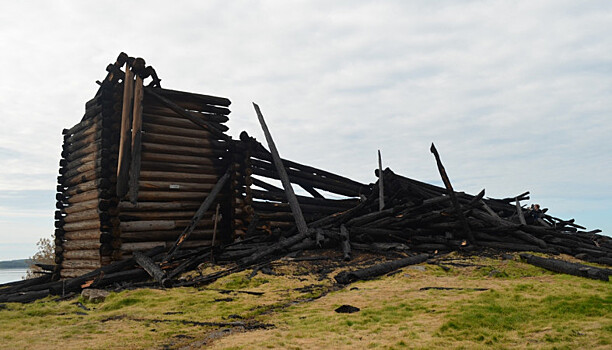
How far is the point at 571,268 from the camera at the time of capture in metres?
9.07

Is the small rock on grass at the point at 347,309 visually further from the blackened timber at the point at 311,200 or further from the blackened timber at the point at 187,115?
the blackened timber at the point at 187,115

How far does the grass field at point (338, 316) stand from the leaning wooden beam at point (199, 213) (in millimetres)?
2998

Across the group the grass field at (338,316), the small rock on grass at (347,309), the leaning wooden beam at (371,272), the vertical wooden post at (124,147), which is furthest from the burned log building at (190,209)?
the small rock on grass at (347,309)

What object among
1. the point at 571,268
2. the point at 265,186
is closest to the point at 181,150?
the point at 265,186

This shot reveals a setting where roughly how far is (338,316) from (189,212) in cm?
841

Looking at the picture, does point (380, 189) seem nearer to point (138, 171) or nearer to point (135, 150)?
point (138, 171)

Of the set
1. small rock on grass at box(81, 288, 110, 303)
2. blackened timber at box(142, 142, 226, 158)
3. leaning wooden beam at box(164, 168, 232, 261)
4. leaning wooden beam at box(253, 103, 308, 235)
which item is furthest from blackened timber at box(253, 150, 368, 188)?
small rock on grass at box(81, 288, 110, 303)

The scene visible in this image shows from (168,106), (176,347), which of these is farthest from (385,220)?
(176,347)

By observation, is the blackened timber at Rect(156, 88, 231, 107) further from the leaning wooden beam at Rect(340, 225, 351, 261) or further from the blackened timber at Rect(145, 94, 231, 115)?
the leaning wooden beam at Rect(340, 225, 351, 261)

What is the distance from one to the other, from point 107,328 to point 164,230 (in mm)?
6680

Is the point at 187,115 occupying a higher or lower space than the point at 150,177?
higher

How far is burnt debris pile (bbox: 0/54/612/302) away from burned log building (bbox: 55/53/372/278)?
0.11ft

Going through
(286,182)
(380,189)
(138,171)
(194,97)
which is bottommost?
(380,189)

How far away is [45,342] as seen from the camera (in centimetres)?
589
